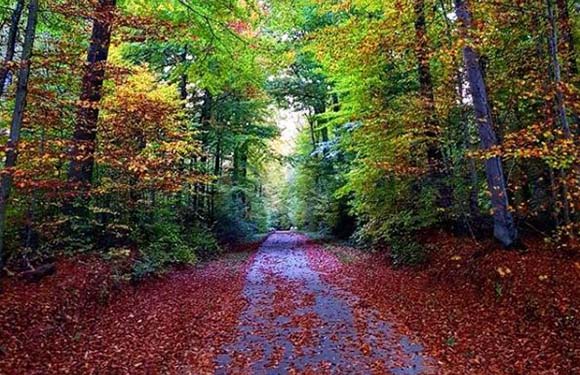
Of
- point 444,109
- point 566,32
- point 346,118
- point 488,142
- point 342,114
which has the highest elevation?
point 566,32

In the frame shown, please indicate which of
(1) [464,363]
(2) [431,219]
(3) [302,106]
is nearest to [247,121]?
(3) [302,106]

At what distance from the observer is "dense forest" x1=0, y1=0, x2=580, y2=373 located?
8531 mm

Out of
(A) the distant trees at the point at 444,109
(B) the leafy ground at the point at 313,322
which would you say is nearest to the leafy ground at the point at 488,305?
(B) the leafy ground at the point at 313,322

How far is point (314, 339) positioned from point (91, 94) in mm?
7427

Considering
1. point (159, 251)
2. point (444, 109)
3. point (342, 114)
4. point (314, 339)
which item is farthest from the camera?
point (342, 114)

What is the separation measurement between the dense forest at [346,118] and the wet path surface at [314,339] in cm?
264

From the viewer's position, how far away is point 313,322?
26.4 ft

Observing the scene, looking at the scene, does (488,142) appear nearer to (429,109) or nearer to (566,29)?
(429,109)

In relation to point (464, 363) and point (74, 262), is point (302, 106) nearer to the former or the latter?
point (74, 262)

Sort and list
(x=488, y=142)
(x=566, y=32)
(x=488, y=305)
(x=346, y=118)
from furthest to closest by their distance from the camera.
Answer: (x=346, y=118)
(x=488, y=142)
(x=566, y=32)
(x=488, y=305)

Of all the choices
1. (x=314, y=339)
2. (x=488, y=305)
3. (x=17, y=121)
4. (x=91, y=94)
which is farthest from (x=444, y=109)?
(x=17, y=121)

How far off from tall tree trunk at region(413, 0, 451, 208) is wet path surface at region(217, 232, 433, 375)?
14.2 feet

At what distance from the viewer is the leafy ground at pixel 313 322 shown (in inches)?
236

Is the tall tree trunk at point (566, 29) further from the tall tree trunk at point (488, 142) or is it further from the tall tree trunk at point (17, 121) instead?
the tall tree trunk at point (17, 121)
